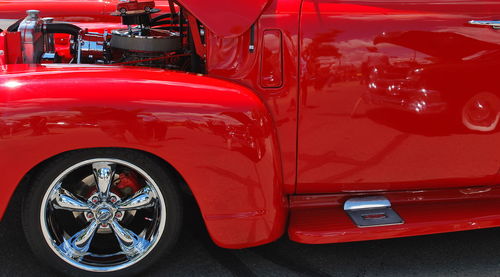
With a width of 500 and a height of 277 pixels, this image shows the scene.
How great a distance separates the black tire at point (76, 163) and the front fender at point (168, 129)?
0.09 meters

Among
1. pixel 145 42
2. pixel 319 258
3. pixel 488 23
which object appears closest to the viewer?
pixel 488 23

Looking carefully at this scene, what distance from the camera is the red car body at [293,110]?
2.45m

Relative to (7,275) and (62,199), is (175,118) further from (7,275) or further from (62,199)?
(7,275)

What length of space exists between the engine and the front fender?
1.60ft

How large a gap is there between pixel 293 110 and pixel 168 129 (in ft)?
1.94

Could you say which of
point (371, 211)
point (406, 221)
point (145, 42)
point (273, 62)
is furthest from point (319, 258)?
point (145, 42)

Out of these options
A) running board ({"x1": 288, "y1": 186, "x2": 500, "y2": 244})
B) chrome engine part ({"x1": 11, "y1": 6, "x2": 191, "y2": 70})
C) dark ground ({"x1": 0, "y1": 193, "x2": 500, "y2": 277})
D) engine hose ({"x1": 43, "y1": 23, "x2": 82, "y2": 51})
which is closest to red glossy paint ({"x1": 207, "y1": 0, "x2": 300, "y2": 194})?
running board ({"x1": 288, "y1": 186, "x2": 500, "y2": 244})

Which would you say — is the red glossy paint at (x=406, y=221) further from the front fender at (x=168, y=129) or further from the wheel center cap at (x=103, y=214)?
the wheel center cap at (x=103, y=214)

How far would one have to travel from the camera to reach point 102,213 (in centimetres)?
273

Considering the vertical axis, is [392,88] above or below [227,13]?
below

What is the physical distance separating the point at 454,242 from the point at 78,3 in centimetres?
409

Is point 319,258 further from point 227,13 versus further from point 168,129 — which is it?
point 227,13

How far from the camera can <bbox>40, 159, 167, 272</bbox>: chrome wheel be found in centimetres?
265

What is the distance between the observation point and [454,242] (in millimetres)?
3219
